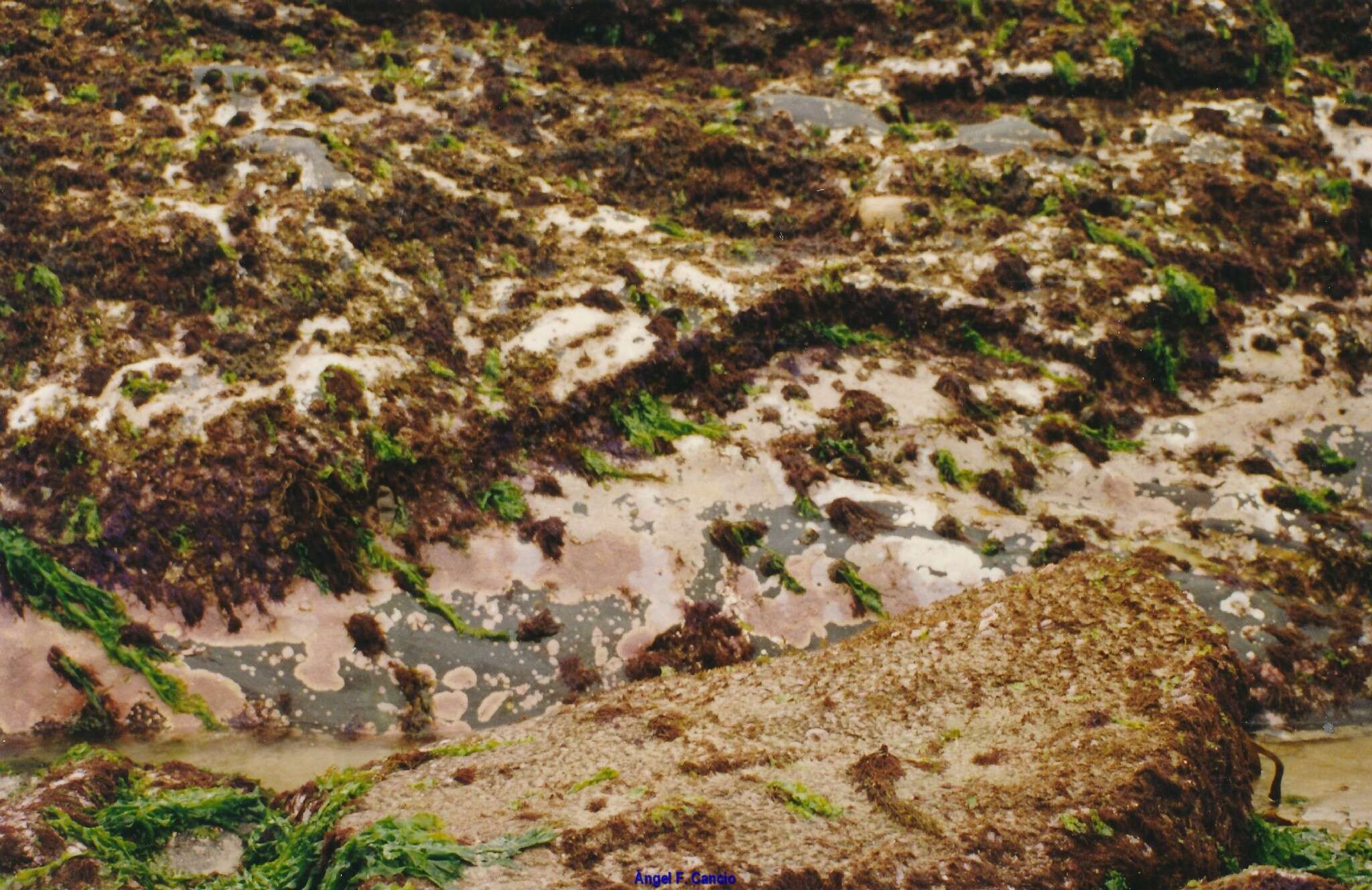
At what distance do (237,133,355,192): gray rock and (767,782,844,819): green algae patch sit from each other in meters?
6.03

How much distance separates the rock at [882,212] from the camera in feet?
29.9

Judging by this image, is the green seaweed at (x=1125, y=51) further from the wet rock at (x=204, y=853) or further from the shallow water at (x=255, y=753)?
the wet rock at (x=204, y=853)

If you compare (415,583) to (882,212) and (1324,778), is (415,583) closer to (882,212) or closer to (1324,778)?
(882,212)

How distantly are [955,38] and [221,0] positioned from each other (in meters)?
7.47

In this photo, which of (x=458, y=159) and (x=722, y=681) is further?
(x=458, y=159)

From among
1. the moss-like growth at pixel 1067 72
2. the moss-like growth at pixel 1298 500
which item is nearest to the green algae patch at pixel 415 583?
the moss-like growth at pixel 1298 500

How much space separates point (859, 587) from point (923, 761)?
186 cm

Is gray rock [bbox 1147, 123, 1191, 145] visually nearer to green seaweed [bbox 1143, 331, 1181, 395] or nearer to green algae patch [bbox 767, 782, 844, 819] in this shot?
green seaweed [bbox 1143, 331, 1181, 395]

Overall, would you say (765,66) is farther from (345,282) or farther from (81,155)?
(81,155)

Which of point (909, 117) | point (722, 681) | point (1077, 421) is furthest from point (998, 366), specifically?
point (722, 681)

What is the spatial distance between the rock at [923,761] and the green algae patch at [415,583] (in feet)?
2.46

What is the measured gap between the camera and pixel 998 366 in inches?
330

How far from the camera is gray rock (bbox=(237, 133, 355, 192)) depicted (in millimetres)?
8164

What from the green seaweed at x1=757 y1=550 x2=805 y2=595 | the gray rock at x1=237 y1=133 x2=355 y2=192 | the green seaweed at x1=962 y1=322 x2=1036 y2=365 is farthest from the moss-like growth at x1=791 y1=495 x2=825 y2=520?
the gray rock at x1=237 y1=133 x2=355 y2=192
